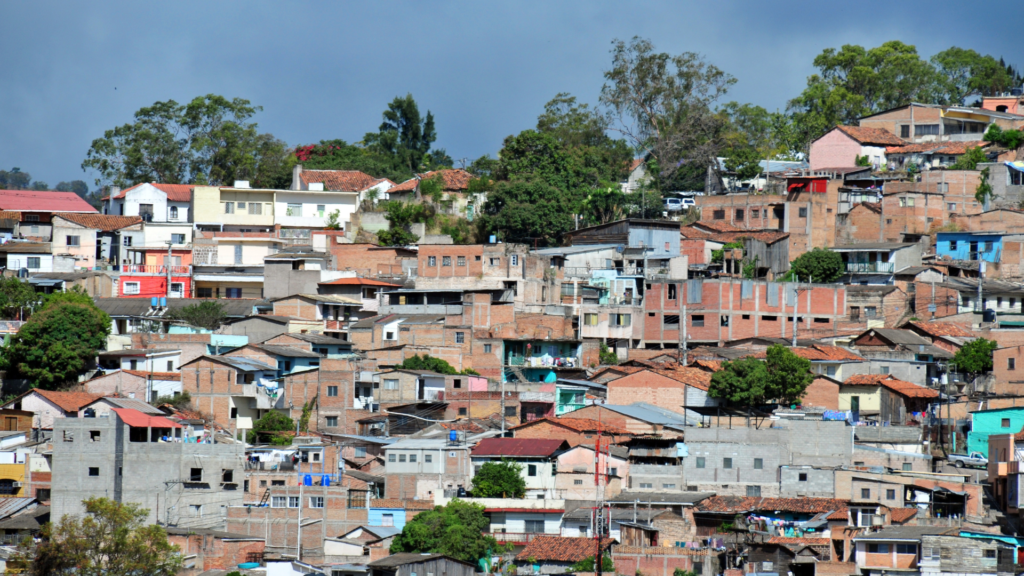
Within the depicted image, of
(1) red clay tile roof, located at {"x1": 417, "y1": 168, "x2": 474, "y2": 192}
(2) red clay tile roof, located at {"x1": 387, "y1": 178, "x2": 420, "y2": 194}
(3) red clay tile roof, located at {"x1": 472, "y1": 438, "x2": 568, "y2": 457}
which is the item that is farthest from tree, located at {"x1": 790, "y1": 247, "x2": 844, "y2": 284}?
(3) red clay tile roof, located at {"x1": 472, "y1": 438, "x2": 568, "y2": 457}

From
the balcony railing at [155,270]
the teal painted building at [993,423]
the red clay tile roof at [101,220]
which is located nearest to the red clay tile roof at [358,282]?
the balcony railing at [155,270]

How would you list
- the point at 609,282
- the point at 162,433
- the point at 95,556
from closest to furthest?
1. the point at 95,556
2. the point at 162,433
3. the point at 609,282

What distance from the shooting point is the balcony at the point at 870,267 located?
48.6m

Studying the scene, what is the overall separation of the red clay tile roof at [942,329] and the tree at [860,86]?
72.0 ft

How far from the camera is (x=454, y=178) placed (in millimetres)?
56969

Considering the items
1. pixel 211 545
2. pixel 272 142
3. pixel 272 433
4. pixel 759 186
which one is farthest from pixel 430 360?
pixel 272 142

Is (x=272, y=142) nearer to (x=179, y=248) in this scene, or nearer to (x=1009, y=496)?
(x=179, y=248)

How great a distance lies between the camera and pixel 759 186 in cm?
5888

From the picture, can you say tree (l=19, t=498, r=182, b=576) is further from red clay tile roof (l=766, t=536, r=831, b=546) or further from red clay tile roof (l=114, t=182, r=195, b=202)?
red clay tile roof (l=114, t=182, r=195, b=202)

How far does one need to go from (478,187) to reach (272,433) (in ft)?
63.3

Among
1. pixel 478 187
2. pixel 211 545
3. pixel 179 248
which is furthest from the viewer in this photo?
pixel 478 187

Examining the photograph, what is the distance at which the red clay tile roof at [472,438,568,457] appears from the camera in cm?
3522

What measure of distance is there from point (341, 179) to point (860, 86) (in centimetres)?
2565

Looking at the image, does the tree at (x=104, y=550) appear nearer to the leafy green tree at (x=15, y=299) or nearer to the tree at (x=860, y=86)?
the leafy green tree at (x=15, y=299)
